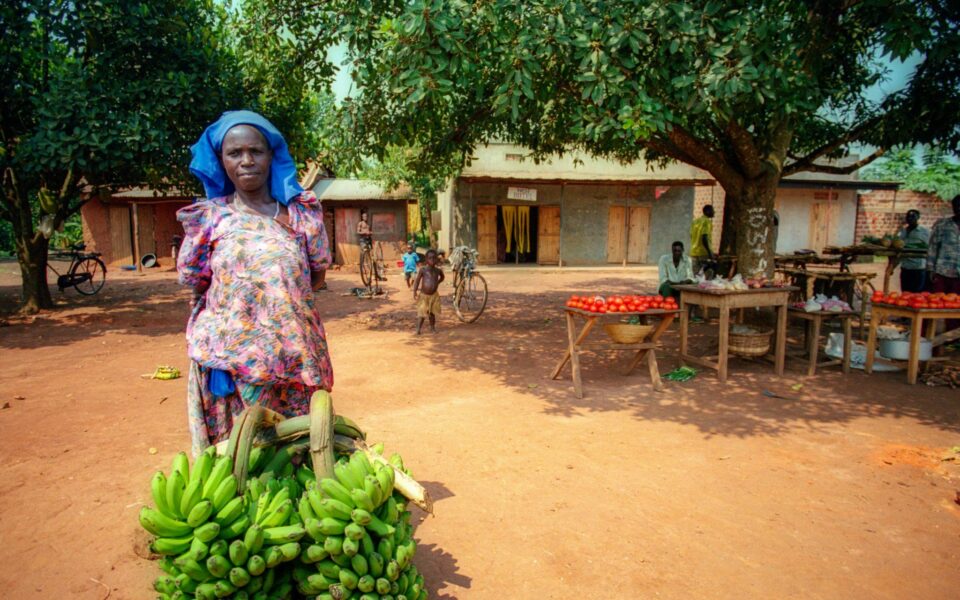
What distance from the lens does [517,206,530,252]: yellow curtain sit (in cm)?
2073

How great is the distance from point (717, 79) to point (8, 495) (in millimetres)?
6094

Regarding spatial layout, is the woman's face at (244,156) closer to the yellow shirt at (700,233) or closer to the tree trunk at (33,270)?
the yellow shirt at (700,233)

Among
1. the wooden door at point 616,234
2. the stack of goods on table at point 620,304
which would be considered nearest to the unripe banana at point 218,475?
the stack of goods on table at point 620,304

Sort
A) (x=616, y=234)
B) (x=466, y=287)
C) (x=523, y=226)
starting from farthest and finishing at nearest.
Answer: (x=616, y=234) < (x=523, y=226) < (x=466, y=287)

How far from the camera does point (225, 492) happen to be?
5.43 ft

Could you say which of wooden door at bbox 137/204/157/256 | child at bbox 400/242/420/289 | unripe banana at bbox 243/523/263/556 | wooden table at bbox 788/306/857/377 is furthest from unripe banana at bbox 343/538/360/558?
wooden door at bbox 137/204/157/256

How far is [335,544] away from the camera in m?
1.64

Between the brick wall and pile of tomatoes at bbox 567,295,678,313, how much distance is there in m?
22.3

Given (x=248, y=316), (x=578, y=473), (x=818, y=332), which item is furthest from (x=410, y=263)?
Answer: (x=248, y=316)

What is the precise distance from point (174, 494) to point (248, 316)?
0.69m

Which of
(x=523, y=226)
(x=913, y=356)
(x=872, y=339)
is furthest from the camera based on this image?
(x=523, y=226)

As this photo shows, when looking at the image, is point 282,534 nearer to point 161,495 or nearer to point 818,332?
point 161,495

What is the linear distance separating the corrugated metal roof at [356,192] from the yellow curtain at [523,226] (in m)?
→ 4.08

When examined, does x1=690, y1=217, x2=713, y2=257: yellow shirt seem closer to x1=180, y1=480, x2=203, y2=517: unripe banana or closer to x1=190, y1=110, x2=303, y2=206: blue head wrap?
x1=190, y1=110, x2=303, y2=206: blue head wrap
